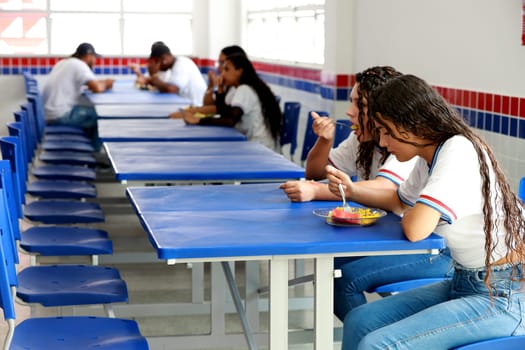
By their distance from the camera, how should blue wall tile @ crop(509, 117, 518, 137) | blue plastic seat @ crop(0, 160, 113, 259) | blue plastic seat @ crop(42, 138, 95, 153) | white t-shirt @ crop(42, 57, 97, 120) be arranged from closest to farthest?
1. blue plastic seat @ crop(0, 160, 113, 259)
2. blue wall tile @ crop(509, 117, 518, 137)
3. blue plastic seat @ crop(42, 138, 95, 153)
4. white t-shirt @ crop(42, 57, 97, 120)

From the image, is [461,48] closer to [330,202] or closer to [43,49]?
[330,202]

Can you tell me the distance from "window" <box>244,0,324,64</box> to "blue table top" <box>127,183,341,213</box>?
4.27 m

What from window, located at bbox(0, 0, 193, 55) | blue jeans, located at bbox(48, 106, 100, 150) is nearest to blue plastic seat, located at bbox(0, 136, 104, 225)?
blue jeans, located at bbox(48, 106, 100, 150)

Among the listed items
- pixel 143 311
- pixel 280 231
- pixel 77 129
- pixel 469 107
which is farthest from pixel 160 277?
pixel 77 129

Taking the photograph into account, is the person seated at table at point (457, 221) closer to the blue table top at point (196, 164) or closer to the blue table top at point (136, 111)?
the blue table top at point (196, 164)

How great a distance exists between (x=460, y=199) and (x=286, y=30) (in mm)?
6493

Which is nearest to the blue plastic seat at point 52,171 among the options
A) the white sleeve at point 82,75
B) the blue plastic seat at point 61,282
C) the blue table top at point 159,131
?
the blue table top at point 159,131

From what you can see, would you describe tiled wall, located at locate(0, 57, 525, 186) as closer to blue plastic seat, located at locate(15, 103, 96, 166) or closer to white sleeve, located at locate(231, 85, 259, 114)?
white sleeve, located at locate(231, 85, 259, 114)

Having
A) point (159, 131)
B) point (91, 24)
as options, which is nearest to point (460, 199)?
point (159, 131)

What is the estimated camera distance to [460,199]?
248cm

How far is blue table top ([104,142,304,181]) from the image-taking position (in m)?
3.93

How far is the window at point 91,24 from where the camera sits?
11.1m

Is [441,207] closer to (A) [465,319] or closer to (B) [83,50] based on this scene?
(A) [465,319]

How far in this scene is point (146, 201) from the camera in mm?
3145
